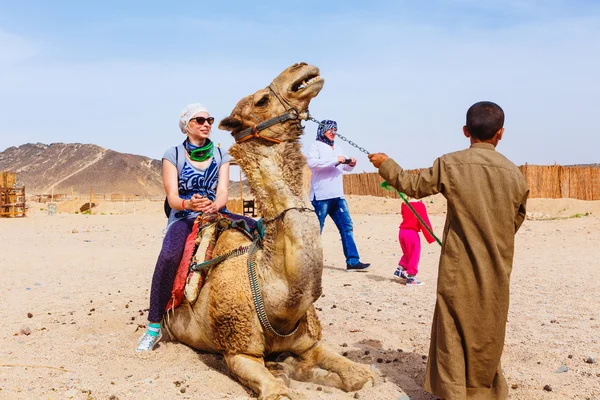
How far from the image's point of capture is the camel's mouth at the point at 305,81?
3.87 metres

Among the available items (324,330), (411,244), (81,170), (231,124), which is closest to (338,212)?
(411,244)

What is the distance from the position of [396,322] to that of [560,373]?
205 centimetres

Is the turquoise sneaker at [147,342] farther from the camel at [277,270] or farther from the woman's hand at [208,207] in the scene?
the woman's hand at [208,207]

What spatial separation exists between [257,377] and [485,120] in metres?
2.32

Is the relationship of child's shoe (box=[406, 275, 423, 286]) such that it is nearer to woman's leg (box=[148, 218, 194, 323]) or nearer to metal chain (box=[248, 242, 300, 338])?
woman's leg (box=[148, 218, 194, 323])

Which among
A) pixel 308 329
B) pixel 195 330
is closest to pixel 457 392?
pixel 308 329

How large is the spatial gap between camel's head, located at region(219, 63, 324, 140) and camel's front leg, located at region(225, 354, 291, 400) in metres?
1.61

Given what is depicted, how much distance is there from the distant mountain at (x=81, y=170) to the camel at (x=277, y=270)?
112m

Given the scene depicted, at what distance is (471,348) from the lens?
3709mm

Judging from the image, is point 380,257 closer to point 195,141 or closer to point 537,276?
point 537,276

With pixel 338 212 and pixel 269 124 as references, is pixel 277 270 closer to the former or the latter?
pixel 269 124

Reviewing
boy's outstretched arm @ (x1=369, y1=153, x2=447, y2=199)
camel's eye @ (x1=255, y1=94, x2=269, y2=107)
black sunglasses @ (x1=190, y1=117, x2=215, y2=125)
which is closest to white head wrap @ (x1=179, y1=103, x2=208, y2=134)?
black sunglasses @ (x1=190, y1=117, x2=215, y2=125)

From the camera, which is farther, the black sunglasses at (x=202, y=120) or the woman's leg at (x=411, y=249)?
the woman's leg at (x=411, y=249)

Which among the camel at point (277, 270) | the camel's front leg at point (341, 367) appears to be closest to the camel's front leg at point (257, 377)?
the camel at point (277, 270)
